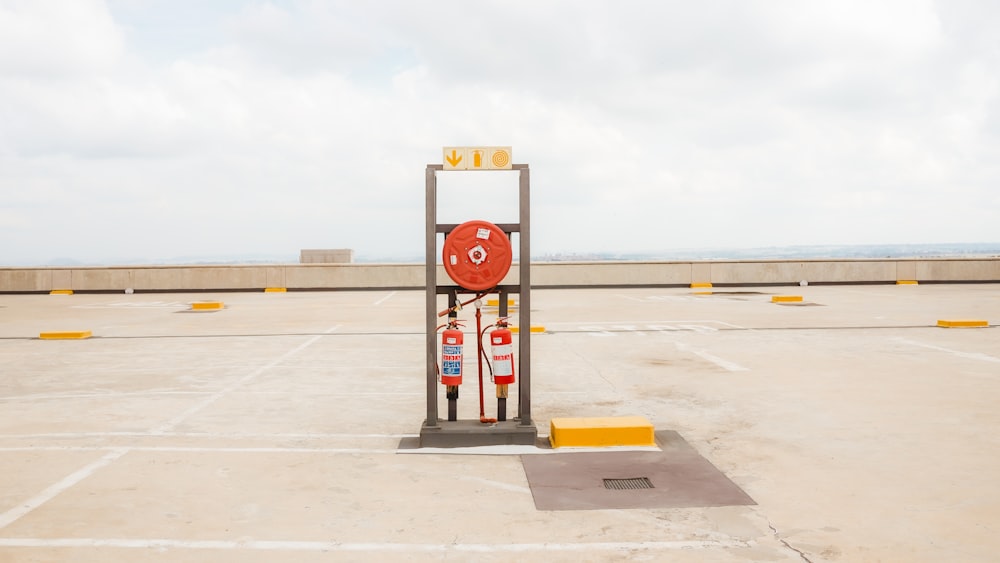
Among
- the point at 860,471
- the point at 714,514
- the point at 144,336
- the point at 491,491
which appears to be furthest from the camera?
the point at 144,336

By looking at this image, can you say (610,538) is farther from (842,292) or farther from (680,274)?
(680,274)

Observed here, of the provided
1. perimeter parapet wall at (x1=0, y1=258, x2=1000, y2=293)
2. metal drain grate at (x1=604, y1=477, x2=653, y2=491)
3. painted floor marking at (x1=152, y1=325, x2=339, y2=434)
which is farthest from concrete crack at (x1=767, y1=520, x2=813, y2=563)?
perimeter parapet wall at (x1=0, y1=258, x2=1000, y2=293)

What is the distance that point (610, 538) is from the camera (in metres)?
4.61

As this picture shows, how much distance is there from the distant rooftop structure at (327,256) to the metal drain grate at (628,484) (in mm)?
30540

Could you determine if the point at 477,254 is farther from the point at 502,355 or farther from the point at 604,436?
the point at 604,436

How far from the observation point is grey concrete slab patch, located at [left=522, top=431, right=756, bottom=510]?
5.27 meters

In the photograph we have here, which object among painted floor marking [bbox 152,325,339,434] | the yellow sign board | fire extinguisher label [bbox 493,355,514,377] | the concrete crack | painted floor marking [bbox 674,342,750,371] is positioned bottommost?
the concrete crack

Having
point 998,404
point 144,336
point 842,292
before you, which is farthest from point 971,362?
point 842,292

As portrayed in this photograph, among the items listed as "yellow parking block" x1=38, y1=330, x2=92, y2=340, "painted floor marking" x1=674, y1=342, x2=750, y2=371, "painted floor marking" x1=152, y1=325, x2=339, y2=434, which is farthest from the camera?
"yellow parking block" x1=38, y1=330, x2=92, y2=340

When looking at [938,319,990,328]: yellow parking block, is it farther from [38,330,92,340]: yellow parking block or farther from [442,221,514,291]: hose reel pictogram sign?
[38,330,92,340]: yellow parking block

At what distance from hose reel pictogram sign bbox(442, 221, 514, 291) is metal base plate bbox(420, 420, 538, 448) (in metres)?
1.32

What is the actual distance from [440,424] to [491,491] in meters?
1.54

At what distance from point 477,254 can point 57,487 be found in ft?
12.2

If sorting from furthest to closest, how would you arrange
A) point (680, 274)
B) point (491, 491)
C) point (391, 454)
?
1. point (680, 274)
2. point (391, 454)
3. point (491, 491)
